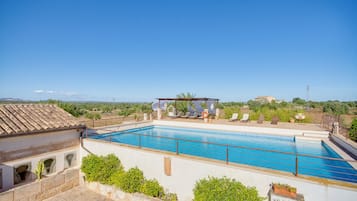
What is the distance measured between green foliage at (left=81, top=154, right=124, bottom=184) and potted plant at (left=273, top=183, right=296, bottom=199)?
5.81m

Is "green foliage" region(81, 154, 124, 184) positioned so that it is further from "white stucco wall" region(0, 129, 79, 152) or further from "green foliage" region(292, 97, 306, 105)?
"green foliage" region(292, 97, 306, 105)

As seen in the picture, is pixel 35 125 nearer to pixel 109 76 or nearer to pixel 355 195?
pixel 355 195

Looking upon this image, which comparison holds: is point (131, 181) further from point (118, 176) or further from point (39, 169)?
point (39, 169)

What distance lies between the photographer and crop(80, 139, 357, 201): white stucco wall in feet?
13.3

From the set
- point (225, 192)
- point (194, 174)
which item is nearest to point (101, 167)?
point (194, 174)

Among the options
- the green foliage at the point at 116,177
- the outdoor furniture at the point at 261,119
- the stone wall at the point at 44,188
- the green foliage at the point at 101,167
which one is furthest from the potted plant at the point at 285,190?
the outdoor furniture at the point at 261,119

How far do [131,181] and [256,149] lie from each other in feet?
14.6

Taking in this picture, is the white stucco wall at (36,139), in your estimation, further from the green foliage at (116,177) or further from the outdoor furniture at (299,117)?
the outdoor furniture at (299,117)

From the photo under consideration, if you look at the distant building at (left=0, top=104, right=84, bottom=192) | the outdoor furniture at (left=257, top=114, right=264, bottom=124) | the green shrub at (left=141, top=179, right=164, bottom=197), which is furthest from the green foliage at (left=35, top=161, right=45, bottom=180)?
the outdoor furniture at (left=257, top=114, right=264, bottom=124)

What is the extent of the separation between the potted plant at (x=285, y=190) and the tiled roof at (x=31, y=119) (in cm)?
862

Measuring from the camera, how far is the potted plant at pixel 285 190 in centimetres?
398

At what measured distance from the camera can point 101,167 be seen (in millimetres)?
7203

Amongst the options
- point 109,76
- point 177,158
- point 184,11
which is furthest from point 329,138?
point 109,76

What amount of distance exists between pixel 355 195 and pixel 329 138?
24.8 feet
